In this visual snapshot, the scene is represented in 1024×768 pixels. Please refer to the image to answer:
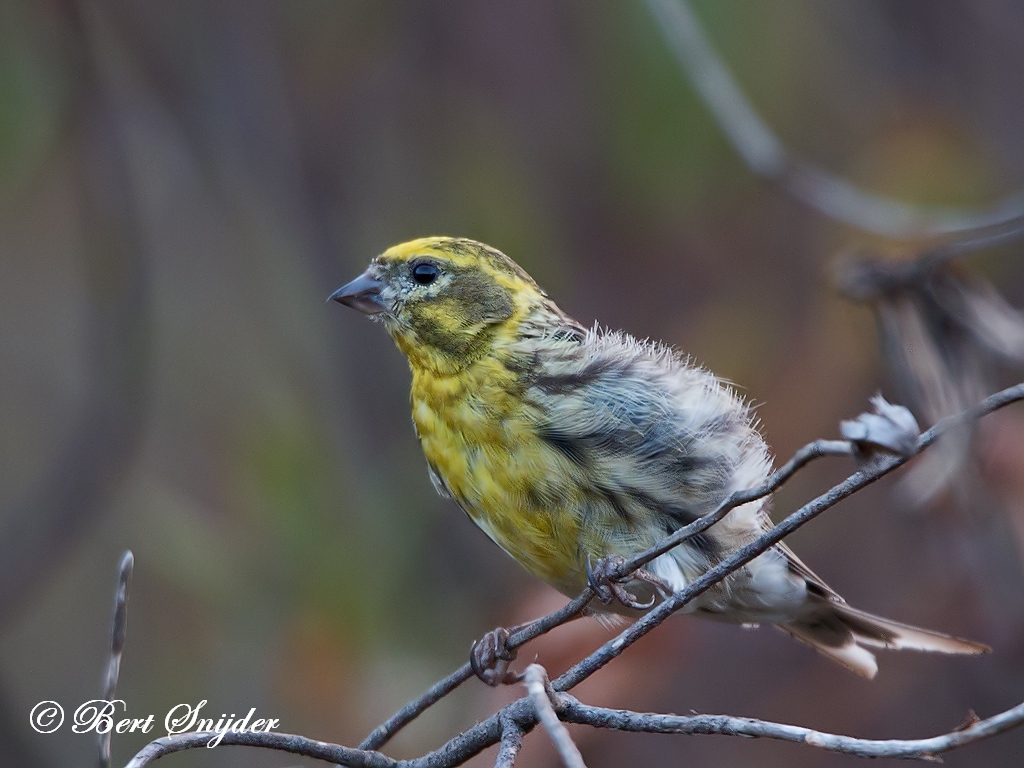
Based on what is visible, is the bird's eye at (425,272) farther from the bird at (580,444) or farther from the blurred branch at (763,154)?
the blurred branch at (763,154)

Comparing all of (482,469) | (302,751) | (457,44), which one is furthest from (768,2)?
(302,751)

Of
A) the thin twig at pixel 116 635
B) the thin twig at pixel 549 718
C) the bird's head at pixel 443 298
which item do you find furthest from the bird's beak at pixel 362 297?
the thin twig at pixel 549 718

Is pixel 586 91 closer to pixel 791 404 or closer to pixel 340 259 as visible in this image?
pixel 340 259

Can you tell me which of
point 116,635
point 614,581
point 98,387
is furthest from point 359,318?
point 116,635

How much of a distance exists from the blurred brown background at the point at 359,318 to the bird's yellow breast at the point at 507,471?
64.1 inches

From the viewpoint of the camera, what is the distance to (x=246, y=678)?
5785 mm

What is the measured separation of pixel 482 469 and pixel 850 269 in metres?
1.28

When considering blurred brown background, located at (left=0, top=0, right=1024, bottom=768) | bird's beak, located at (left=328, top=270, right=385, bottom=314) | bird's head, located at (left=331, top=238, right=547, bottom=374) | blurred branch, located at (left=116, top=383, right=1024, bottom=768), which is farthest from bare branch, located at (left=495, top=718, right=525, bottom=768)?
blurred brown background, located at (left=0, top=0, right=1024, bottom=768)

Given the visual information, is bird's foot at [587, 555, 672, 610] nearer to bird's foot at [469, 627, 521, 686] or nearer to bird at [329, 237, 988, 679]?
bird at [329, 237, 988, 679]

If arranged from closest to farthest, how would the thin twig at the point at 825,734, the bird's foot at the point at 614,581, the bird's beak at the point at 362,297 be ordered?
1. the thin twig at the point at 825,734
2. the bird's foot at the point at 614,581
3. the bird's beak at the point at 362,297

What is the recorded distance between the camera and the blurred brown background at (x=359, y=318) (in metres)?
5.47

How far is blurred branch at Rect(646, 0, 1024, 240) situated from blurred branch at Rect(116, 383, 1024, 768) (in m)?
2.68

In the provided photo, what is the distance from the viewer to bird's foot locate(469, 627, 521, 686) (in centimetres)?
Answer: 327
